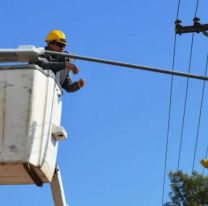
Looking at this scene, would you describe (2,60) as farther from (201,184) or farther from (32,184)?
(201,184)

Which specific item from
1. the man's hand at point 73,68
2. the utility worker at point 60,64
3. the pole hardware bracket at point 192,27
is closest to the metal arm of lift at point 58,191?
the utility worker at point 60,64

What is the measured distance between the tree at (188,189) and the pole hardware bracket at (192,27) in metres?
19.4

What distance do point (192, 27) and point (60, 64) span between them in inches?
261

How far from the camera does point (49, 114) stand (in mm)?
5262

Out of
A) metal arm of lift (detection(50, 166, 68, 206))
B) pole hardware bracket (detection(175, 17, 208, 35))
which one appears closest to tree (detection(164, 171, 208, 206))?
pole hardware bracket (detection(175, 17, 208, 35))

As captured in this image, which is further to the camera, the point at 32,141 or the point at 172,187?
the point at 172,187

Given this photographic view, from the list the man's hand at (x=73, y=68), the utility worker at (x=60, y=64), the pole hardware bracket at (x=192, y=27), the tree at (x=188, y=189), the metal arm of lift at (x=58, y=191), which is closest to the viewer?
the utility worker at (x=60, y=64)

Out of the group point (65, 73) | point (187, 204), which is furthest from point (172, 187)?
point (65, 73)

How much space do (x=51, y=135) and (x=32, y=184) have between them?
48cm

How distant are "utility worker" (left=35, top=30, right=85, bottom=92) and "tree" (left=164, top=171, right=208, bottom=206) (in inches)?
991

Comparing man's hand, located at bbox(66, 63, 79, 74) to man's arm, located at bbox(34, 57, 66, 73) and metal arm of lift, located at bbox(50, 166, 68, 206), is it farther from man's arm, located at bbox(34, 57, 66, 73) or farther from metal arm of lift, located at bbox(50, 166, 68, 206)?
metal arm of lift, located at bbox(50, 166, 68, 206)

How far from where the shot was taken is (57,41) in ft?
21.1

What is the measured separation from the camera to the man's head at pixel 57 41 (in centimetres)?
644

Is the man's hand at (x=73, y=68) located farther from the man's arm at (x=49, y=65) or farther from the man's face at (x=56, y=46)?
the man's face at (x=56, y=46)
